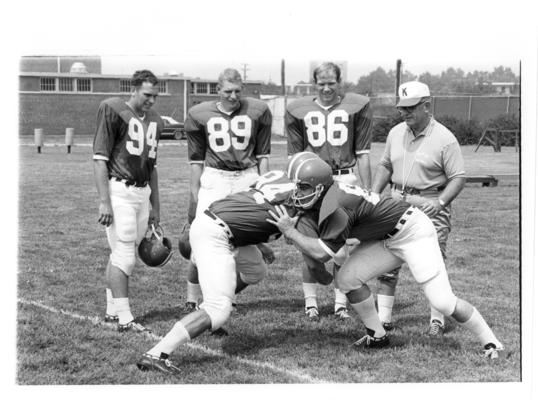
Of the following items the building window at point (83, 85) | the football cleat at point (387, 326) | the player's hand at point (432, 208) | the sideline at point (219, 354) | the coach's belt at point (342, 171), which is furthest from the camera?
the building window at point (83, 85)

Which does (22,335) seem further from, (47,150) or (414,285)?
(47,150)

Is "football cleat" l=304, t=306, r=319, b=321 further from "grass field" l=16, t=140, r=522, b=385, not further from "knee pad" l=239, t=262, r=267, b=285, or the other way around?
"knee pad" l=239, t=262, r=267, b=285

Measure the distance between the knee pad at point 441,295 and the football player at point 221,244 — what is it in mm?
1157

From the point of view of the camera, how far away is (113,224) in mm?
5977

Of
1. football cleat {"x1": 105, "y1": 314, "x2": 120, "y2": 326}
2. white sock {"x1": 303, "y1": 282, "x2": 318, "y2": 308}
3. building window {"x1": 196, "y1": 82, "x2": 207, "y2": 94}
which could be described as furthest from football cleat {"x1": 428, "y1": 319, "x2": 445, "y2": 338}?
building window {"x1": 196, "y1": 82, "x2": 207, "y2": 94}

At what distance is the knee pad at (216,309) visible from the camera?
4.94m

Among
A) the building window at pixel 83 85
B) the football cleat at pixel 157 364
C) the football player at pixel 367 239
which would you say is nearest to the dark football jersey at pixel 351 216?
the football player at pixel 367 239

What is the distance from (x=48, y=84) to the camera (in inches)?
1240

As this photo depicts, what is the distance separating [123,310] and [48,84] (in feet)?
90.5

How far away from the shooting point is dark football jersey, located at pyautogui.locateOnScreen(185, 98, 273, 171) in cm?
622

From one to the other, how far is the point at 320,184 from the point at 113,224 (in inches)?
80.0

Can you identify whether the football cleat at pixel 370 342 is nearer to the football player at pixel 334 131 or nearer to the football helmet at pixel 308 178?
the football player at pixel 334 131

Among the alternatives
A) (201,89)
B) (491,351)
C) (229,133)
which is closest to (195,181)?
(229,133)

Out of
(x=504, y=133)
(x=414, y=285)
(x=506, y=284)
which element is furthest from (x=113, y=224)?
(x=504, y=133)
